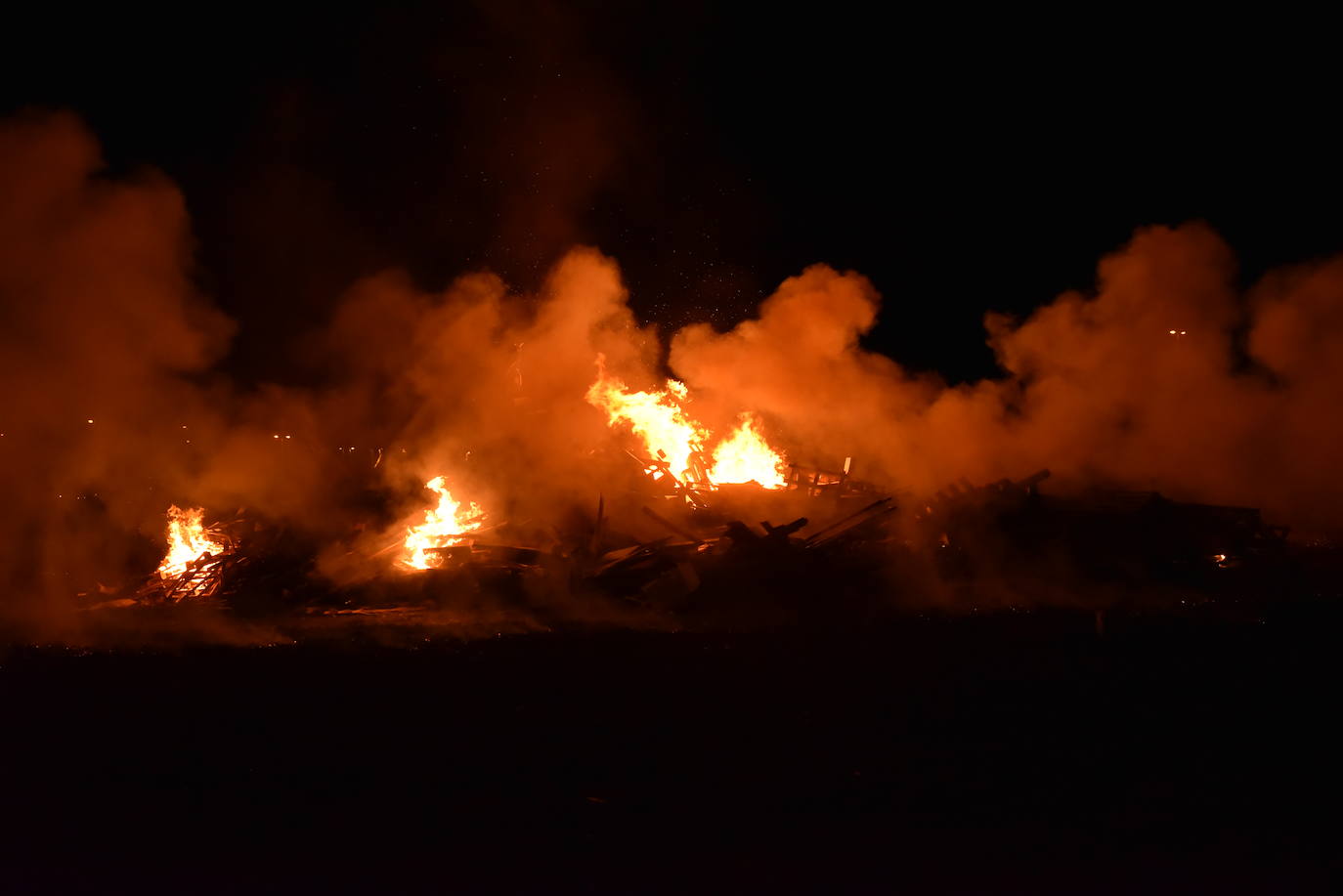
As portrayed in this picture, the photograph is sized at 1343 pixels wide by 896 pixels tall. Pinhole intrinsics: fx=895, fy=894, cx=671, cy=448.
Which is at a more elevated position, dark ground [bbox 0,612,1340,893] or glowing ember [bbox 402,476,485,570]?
glowing ember [bbox 402,476,485,570]

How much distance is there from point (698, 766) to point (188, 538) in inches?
363

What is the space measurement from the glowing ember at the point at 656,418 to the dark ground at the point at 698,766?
204 inches

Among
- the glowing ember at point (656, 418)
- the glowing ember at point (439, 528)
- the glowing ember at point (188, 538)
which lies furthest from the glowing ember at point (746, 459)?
the glowing ember at point (188, 538)

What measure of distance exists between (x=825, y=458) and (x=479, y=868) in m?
10.5

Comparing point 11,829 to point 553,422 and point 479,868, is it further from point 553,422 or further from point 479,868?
point 553,422

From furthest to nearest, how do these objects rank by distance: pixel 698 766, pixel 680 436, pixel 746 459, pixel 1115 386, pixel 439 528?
pixel 746 459 < pixel 680 436 < pixel 1115 386 < pixel 439 528 < pixel 698 766

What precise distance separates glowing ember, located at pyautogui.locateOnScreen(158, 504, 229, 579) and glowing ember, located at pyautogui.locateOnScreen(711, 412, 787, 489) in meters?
6.92

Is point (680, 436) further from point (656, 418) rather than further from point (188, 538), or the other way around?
point (188, 538)

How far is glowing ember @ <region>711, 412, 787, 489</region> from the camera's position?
1338cm

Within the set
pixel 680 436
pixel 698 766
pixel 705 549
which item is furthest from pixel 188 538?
pixel 698 766

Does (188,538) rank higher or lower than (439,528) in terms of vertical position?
lower

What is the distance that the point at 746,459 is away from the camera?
44.5 ft

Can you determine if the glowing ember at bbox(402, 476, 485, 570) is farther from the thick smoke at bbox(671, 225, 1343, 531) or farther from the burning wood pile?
the thick smoke at bbox(671, 225, 1343, 531)

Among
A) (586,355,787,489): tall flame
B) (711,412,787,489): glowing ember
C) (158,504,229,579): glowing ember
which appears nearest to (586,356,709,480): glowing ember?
(586,355,787,489): tall flame
